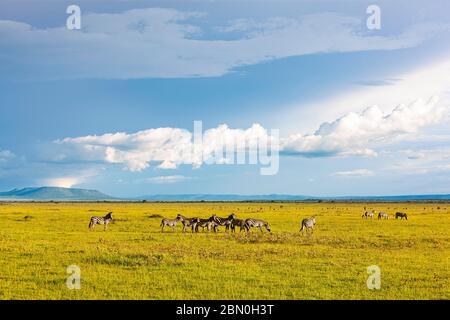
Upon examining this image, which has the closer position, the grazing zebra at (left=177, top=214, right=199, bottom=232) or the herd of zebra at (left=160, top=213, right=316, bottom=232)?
the herd of zebra at (left=160, top=213, right=316, bottom=232)

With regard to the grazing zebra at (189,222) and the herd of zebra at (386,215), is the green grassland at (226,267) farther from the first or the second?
the herd of zebra at (386,215)

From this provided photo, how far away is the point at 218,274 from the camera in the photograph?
19.2 meters

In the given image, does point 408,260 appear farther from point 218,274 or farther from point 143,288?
point 143,288

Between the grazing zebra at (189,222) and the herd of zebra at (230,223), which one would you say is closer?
the herd of zebra at (230,223)

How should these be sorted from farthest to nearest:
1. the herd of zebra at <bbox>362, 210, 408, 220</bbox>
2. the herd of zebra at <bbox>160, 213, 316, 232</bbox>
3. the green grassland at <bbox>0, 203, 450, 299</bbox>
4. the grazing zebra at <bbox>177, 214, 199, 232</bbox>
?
1. the herd of zebra at <bbox>362, 210, 408, 220</bbox>
2. the grazing zebra at <bbox>177, 214, 199, 232</bbox>
3. the herd of zebra at <bbox>160, 213, 316, 232</bbox>
4. the green grassland at <bbox>0, 203, 450, 299</bbox>

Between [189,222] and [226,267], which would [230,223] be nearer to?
[189,222]

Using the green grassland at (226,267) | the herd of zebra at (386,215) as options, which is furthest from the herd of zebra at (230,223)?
the herd of zebra at (386,215)

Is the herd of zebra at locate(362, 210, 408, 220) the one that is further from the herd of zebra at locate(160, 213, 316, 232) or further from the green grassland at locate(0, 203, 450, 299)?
the green grassland at locate(0, 203, 450, 299)

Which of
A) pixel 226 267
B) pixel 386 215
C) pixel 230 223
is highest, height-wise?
pixel 230 223

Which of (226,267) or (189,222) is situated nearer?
(226,267)

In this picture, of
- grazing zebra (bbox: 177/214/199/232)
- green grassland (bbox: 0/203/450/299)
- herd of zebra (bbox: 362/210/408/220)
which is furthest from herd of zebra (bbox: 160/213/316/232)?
herd of zebra (bbox: 362/210/408/220)

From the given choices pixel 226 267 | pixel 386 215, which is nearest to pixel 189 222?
pixel 226 267

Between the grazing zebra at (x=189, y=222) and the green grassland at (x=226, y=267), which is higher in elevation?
the grazing zebra at (x=189, y=222)
